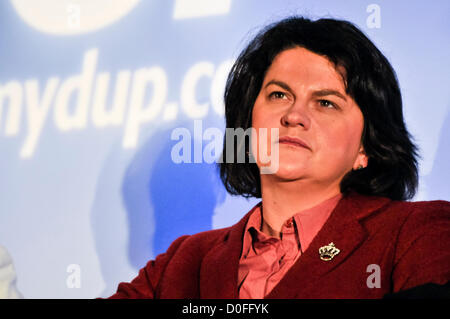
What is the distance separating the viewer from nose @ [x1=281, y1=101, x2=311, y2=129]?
1.31 metres

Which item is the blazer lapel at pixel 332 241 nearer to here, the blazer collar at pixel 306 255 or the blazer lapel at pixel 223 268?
the blazer collar at pixel 306 255

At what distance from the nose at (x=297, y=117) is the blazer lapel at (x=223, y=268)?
0.29 m

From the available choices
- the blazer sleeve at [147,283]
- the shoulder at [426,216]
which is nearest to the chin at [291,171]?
the shoulder at [426,216]

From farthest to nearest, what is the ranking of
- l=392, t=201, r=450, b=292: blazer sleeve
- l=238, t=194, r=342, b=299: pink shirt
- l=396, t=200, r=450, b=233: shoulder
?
1. l=238, t=194, r=342, b=299: pink shirt
2. l=396, t=200, r=450, b=233: shoulder
3. l=392, t=201, r=450, b=292: blazer sleeve

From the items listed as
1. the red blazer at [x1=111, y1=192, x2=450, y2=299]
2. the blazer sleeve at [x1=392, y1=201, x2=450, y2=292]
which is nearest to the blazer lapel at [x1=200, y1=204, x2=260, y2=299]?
the red blazer at [x1=111, y1=192, x2=450, y2=299]

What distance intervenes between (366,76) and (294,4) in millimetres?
466

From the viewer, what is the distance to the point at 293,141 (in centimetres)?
132

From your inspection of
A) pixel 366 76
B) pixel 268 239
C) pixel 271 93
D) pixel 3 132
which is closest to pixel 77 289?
pixel 3 132

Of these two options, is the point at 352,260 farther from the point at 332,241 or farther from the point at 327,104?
the point at 327,104

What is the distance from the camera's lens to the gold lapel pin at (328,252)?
4.01 feet

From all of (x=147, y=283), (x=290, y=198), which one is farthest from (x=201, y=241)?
(x=290, y=198)

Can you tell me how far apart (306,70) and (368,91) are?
0.49ft

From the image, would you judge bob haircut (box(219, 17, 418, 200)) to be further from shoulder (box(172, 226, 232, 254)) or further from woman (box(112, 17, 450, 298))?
shoulder (box(172, 226, 232, 254))
